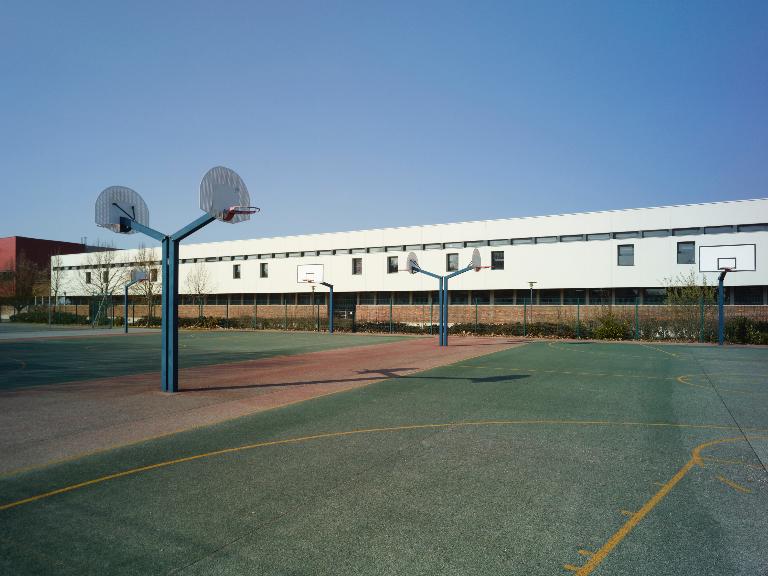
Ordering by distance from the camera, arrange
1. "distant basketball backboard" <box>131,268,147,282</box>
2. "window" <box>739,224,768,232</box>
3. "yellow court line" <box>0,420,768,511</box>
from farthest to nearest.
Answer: "distant basketball backboard" <box>131,268,147,282</box>, "window" <box>739,224,768,232</box>, "yellow court line" <box>0,420,768,511</box>

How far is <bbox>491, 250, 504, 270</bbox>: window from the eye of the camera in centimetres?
4116

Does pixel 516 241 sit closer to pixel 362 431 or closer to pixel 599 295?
pixel 599 295

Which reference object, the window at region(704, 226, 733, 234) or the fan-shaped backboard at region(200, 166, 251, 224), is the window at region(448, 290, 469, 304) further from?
the fan-shaped backboard at region(200, 166, 251, 224)

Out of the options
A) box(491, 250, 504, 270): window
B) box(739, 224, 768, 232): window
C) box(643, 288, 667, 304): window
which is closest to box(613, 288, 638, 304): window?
box(643, 288, 667, 304): window

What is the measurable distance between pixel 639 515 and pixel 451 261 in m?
38.7

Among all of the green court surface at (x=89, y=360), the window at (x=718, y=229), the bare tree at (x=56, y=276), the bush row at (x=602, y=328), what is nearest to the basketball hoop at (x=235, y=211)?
the green court surface at (x=89, y=360)

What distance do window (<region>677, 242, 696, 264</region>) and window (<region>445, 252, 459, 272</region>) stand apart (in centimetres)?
1517

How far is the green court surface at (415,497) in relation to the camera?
3.86 metres

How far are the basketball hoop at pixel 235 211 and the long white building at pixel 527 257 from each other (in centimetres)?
2048

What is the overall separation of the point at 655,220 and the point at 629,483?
116ft

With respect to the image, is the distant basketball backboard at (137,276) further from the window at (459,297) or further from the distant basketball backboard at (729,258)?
the distant basketball backboard at (729,258)

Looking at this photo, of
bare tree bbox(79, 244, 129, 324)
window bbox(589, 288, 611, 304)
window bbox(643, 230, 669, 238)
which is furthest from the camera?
bare tree bbox(79, 244, 129, 324)

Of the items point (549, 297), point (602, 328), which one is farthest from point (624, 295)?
point (602, 328)

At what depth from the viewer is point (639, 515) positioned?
465cm
